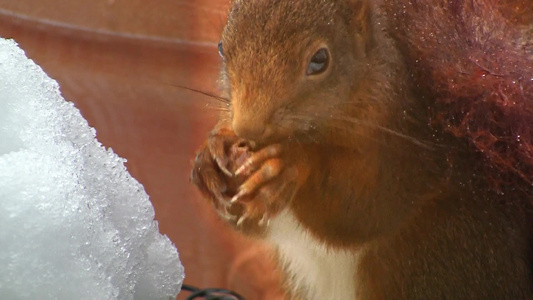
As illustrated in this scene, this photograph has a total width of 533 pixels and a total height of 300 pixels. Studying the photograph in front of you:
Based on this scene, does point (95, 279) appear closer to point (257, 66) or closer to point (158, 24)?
point (257, 66)

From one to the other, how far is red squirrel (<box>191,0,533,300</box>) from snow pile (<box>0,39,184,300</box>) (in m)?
0.16

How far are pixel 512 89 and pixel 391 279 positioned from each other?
0.91 ft

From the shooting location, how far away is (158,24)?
5.31 feet

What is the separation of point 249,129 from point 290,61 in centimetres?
8

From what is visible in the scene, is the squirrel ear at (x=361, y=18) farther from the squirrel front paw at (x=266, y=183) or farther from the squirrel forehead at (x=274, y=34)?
the squirrel front paw at (x=266, y=183)

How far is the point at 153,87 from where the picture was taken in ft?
5.35

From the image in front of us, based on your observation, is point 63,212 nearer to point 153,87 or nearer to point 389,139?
point 389,139

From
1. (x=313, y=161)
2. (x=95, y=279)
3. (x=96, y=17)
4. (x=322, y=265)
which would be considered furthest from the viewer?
(x=96, y=17)

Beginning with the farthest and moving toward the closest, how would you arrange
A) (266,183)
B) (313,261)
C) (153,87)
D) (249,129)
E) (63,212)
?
1. (153,87)
2. (313,261)
3. (266,183)
4. (249,129)
5. (63,212)

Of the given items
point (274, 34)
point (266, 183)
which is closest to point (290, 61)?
point (274, 34)

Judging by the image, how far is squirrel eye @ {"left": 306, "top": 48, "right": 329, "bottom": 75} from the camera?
0.75 m

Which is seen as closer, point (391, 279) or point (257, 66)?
point (257, 66)

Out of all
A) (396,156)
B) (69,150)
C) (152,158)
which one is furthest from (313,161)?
(152,158)

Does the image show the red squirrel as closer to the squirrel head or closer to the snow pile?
the squirrel head
